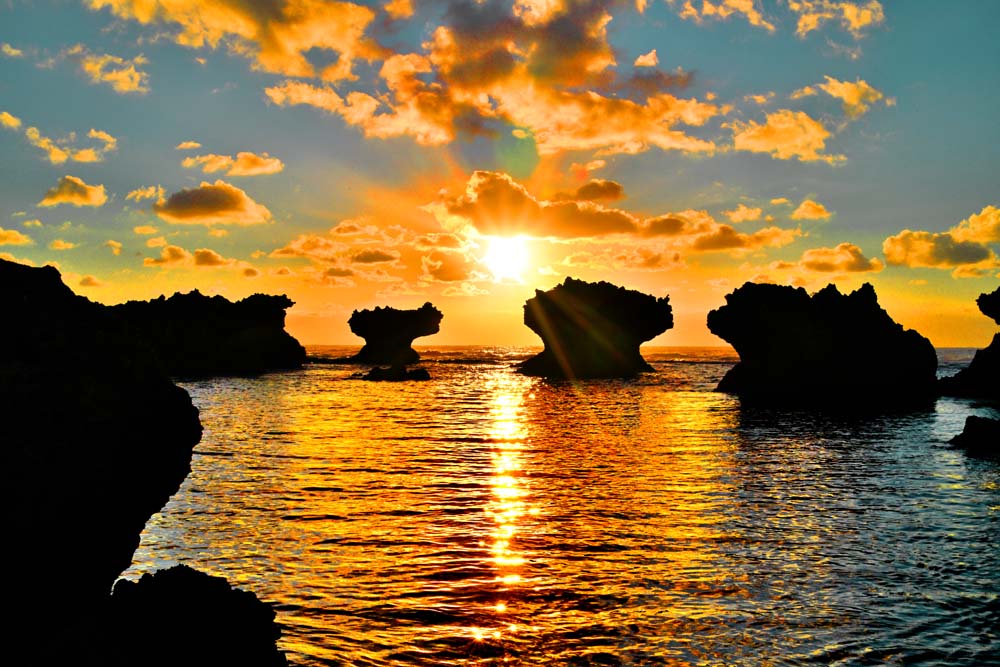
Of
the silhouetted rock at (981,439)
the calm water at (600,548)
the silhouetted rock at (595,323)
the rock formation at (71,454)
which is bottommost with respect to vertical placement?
the calm water at (600,548)

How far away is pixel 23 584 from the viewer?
6.06m

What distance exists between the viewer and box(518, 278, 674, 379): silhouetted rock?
97.3 metres

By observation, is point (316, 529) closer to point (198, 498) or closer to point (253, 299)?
point (198, 498)

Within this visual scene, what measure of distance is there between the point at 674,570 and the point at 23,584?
953 centimetres

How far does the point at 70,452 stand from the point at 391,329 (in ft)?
411

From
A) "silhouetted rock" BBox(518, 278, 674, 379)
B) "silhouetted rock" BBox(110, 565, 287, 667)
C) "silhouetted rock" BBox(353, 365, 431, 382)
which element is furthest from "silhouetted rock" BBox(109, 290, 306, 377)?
"silhouetted rock" BBox(110, 565, 287, 667)

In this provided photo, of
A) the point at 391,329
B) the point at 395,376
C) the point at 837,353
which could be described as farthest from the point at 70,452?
the point at 391,329

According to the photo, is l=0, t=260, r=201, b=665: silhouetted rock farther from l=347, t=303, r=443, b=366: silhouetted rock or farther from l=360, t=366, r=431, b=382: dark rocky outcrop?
l=347, t=303, r=443, b=366: silhouetted rock

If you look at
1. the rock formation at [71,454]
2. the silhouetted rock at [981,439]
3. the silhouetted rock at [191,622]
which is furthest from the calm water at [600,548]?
the rock formation at [71,454]

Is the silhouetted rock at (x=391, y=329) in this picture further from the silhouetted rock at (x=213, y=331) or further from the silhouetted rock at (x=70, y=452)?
the silhouetted rock at (x=70, y=452)

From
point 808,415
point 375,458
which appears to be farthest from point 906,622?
point 808,415

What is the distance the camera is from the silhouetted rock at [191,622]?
6.36 m

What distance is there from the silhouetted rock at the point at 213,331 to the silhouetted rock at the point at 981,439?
99.6 metres

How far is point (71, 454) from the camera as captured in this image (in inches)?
259
